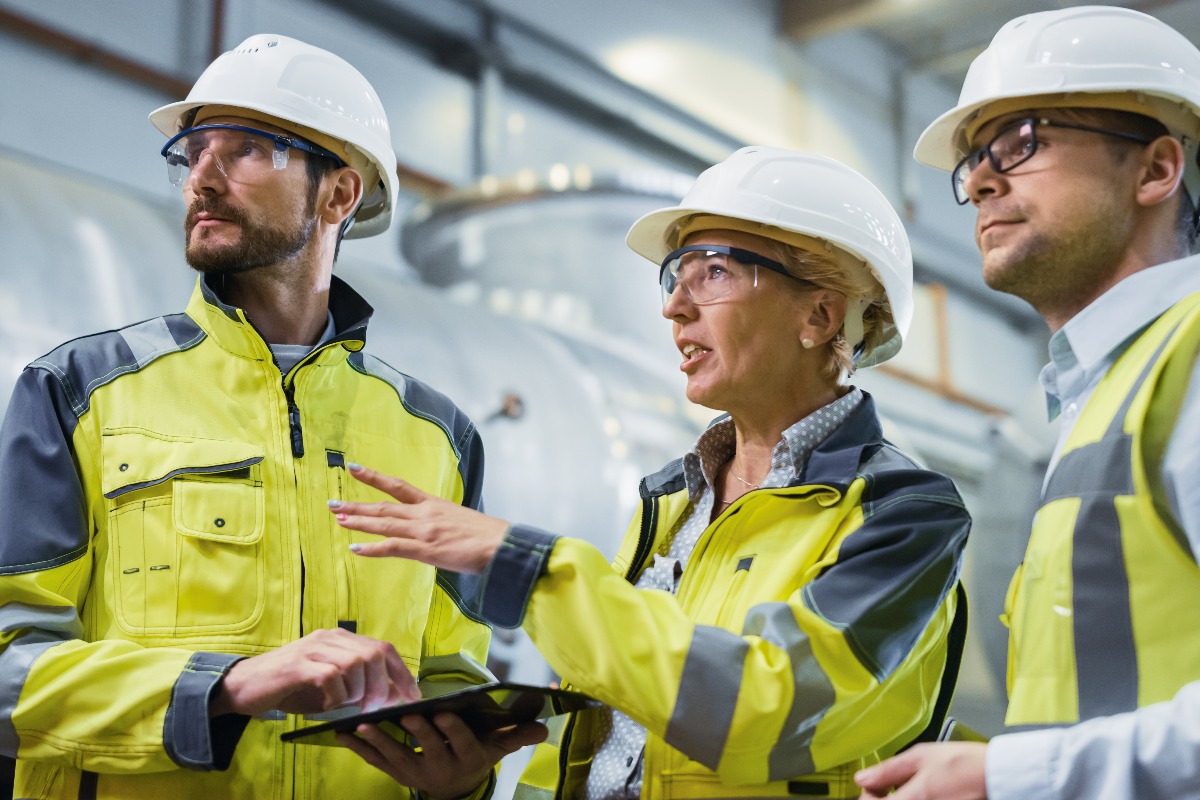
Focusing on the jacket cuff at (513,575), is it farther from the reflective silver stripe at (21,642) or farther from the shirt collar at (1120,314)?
the shirt collar at (1120,314)

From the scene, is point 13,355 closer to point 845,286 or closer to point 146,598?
point 146,598

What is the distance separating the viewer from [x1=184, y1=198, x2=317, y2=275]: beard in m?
2.45

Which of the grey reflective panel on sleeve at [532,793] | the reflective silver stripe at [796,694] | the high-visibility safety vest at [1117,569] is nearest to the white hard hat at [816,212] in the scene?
the high-visibility safety vest at [1117,569]

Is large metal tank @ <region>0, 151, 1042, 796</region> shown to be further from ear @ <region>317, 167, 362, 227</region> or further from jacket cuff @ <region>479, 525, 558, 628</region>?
jacket cuff @ <region>479, 525, 558, 628</region>

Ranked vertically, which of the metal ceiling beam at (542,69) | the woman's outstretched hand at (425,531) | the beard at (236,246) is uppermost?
the metal ceiling beam at (542,69)

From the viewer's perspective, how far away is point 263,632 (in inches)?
84.8

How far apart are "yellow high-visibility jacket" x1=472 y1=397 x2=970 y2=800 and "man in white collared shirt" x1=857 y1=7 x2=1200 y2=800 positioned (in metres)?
0.16

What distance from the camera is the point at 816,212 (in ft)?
7.71

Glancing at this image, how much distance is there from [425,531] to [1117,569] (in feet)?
3.24

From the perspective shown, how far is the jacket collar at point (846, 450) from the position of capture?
6.91 ft

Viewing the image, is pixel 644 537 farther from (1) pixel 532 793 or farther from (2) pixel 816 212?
(2) pixel 816 212

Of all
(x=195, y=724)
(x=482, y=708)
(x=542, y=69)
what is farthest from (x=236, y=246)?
(x=542, y=69)

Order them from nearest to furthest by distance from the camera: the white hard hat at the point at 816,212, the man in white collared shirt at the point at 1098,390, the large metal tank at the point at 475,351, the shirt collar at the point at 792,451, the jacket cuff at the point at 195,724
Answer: the man in white collared shirt at the point at 1098,390, the jacket cuff at the point at 195,724, the shirt collar at the point at 792,451, the white hard hat at the point at 816,212, the large metal tank at the point at 475,351

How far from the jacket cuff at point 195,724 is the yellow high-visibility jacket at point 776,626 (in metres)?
0.49
